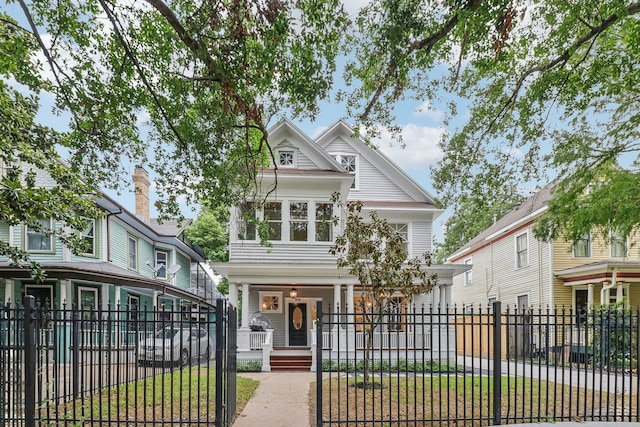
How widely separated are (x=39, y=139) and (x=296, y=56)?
528 cm

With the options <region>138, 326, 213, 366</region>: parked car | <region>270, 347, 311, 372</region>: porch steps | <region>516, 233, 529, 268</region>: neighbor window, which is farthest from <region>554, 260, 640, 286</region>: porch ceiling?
<region>138, 326, 213, 366</region>: parked car

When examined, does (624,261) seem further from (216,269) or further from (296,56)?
(296,56)

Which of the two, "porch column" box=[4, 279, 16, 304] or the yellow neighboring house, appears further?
the yellow neighboring house

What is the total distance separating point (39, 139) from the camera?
8836 mm

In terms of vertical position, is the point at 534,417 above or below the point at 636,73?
below

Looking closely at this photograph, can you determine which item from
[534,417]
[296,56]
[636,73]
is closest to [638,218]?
[636,73]

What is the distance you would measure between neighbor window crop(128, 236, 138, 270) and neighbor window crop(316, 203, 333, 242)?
33.7 ft

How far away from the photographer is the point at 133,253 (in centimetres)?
2225

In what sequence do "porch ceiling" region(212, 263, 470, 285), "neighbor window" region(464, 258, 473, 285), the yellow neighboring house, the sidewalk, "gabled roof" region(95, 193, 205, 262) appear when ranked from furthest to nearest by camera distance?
1. "neighbor window" region(464, 258, 473, 285)
2. "gabled roof" region(95, 193, 205, 262)
3. the yellow neighboring house
4. "porch ceiling" region(212, 263, 470, 285)
5. the sidewalk

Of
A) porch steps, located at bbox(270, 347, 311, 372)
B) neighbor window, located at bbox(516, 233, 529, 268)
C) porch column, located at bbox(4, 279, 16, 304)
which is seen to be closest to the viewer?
porch steps, located at bbox(270, 347, 311, 372)

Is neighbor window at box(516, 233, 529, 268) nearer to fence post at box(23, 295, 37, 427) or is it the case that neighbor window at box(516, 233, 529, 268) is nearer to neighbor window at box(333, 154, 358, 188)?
neighbor window at box(333, 154, 358, 188)

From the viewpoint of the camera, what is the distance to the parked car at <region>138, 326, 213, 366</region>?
653 centimetres

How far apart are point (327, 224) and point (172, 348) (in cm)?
1025

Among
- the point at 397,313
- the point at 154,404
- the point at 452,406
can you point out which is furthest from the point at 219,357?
the point at 452,406
